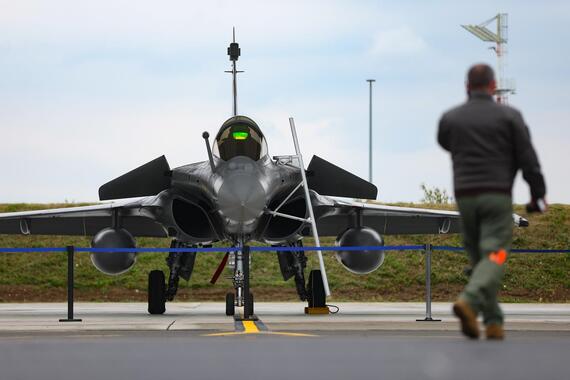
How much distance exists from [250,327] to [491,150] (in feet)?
19.7

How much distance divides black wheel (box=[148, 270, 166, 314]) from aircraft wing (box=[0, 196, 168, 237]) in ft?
3.53

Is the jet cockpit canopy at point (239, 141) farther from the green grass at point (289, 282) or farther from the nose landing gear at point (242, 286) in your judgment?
the green grass at point (289, 282)

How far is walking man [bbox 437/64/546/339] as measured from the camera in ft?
18.9

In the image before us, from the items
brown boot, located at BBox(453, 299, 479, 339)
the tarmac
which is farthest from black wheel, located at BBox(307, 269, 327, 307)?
brown boot, located at BBox(453, 299, 479, 339)

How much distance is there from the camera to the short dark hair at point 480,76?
590 centimetres

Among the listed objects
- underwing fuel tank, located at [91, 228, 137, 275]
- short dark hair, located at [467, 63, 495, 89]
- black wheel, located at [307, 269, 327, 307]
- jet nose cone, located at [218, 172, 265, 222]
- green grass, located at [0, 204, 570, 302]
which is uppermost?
short dark hair, located at [467, 63, 495, 89]

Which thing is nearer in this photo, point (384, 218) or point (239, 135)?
point (239, 135)

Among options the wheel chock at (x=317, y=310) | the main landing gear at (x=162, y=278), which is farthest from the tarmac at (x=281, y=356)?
the main landing gear at (x=162, y=278)

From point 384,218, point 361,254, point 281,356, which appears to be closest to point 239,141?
point 361,254

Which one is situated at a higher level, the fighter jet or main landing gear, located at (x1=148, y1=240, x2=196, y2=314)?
the fighter jet

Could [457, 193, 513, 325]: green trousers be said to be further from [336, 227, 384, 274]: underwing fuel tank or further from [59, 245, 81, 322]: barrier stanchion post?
[336, 227, 384, 274]: underwing fuel tank

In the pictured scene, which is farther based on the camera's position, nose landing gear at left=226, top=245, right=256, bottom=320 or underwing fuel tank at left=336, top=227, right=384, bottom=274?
underwing fuel tank at left=336, top=227, right=384, bottom=274

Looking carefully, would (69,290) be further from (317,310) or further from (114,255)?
(317,310)

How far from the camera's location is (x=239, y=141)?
15.7 metres
